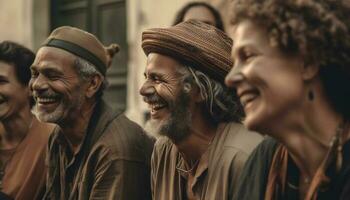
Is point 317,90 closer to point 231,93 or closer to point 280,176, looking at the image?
point 280,176

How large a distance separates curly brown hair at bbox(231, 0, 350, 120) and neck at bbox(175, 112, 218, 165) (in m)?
1.21

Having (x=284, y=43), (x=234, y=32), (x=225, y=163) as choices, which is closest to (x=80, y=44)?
(x=225, y=163)

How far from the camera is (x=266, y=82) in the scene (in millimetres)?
2760

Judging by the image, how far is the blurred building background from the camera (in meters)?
8.94

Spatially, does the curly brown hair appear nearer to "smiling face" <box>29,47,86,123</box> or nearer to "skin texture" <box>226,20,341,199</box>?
"skin texture" <box>226,20,341,199</box>

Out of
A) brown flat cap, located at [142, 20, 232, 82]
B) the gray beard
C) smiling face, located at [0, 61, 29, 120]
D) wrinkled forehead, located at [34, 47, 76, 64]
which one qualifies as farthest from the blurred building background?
the gray beard

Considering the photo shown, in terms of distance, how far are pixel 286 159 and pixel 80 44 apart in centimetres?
204

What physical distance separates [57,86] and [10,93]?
745 mm

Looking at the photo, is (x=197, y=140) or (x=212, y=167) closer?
(x=212, y=167)

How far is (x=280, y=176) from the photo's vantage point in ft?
9.64

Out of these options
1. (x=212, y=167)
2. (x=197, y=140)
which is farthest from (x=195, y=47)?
(x=212, y=167)

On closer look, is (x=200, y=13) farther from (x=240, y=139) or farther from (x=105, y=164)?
(x=240, y=139)

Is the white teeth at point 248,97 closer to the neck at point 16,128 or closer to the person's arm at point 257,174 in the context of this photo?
the person's arm at point 257,174

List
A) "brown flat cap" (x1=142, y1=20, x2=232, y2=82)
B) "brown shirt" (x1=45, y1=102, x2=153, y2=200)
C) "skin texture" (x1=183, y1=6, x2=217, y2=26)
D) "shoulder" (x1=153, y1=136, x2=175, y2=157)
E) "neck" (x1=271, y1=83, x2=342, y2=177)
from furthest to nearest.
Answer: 1. "skin texture" (x1=183, y1=6, x2=217, y2=26)
2. "brown shirt" (x1=45, y1=102, x2=153, y2=200)
3. "shoulder" (x1=153, y1=136, x2=175, y2=157)
4. "brown flat cap" (x1=142, y1=20, x2=232, y2=82)
5. "neck" (x1=271, y1=83, x2=342, y2=177)
